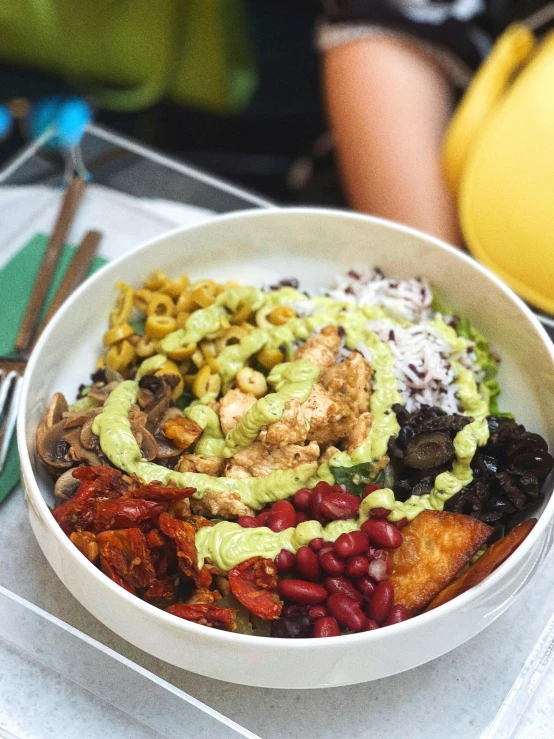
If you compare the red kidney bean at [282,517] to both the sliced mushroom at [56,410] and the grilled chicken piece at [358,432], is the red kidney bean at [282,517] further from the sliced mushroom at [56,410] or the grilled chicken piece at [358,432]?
the sliced mushroom at [56,410]

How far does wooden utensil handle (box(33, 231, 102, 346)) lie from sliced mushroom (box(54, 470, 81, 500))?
0.53 meters

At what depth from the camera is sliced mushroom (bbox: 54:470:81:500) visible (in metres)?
1.34

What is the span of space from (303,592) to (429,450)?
379 mm

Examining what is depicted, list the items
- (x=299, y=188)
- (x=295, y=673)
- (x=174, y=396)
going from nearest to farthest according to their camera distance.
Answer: (x=295, y=673) → (x=174, y=396) → (x=299, y=188)

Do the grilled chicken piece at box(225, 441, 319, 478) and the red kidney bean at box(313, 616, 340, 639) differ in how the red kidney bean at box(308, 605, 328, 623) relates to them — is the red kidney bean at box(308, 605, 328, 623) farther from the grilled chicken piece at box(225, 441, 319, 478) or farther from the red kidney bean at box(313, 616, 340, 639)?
the grilled chicken piece at box(225, 441, 319, 478)

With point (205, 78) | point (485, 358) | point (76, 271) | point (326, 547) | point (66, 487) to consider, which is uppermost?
point (485, 358)

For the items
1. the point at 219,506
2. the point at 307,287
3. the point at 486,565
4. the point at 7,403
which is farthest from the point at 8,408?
the point at 486,565

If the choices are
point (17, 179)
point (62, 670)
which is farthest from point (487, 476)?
point (17, 179)

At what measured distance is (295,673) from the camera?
44.2 inches

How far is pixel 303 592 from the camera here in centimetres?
119

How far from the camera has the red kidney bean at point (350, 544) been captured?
1.21 meters

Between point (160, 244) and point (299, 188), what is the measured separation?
1.74 m

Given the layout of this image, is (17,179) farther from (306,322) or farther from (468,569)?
(468,569)

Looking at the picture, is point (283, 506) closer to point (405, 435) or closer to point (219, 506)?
point (219, 506)
